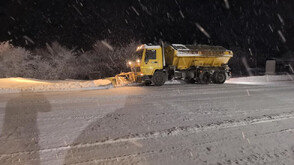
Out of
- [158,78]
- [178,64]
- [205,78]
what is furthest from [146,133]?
[205,78]

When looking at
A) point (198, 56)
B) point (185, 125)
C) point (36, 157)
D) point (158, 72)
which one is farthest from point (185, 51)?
point (36, 157)

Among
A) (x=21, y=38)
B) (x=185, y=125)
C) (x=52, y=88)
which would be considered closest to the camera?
(x=185, y=125)

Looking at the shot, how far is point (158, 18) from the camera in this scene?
40.3 metres

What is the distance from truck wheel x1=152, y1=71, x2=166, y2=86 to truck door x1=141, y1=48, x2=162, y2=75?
1.12 feet

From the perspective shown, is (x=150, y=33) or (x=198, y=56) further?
(x=150, y=33)

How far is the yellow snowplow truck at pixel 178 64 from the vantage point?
15594mm

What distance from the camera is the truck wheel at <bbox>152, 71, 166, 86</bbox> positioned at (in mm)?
15916

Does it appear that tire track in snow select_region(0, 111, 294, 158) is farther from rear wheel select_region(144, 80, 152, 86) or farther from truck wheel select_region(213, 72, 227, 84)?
truck wheel select_region(213, 72, 227, 84)

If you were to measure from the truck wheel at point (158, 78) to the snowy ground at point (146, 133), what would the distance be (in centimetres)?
692

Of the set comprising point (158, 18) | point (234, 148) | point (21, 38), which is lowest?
point (234, 148)

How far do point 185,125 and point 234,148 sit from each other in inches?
66.2

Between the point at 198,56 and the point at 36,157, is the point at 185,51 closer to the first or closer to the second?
the point at 198,56

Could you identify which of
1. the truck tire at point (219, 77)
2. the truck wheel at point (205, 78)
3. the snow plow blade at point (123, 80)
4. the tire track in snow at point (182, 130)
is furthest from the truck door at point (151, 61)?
the tire track in snow at point (182, 130)

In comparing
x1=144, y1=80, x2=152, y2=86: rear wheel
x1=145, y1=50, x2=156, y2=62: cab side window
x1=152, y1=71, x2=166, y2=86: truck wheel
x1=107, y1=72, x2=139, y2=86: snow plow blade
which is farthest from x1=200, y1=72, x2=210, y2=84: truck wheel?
x1=107, y1=72, x2=139, y2=86: snow plow blade
